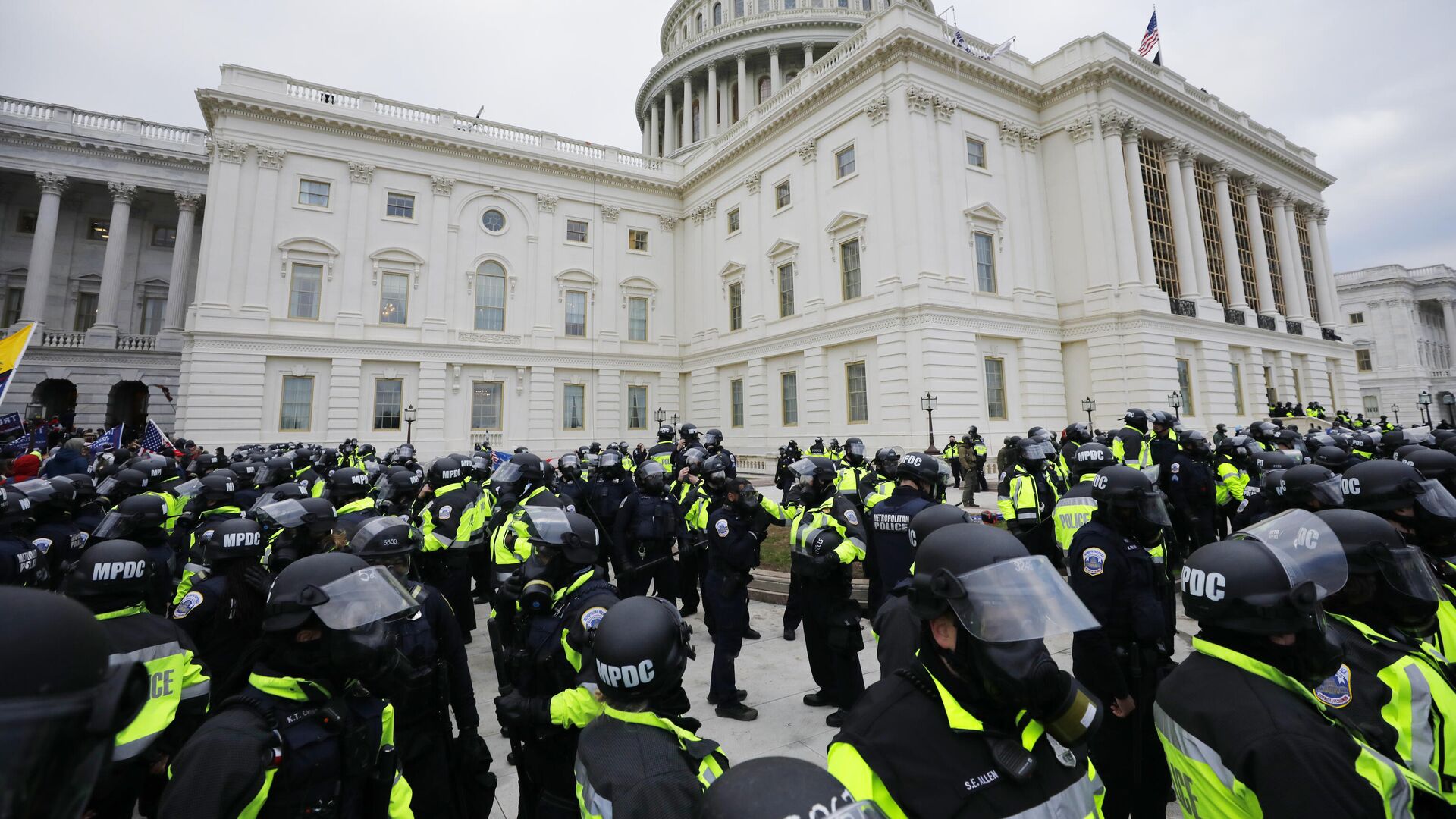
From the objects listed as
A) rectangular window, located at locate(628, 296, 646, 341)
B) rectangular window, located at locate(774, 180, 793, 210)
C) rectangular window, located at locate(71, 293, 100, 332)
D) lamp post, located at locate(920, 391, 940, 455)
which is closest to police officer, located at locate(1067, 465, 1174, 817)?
lamp post, located at locate(920, 391, 940, 455)

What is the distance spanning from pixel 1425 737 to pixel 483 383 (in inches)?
1151

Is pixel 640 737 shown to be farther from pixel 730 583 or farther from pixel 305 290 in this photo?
pixel 305 290

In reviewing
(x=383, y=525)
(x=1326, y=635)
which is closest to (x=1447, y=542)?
(x=1326, y=635)

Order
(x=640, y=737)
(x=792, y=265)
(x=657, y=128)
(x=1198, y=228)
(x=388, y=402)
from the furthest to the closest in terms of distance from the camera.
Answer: (x=657, y=128) → (x=792, y=265) → (x=1198, y=228) → (x=388, y=402) → (x=640, y=737)

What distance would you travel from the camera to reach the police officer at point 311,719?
1.87 m

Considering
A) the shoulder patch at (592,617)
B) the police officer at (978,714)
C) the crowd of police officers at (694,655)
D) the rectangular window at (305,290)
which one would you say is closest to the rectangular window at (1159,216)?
the crowd of police officers at (694,655)

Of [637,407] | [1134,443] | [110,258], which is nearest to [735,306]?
[637,407]

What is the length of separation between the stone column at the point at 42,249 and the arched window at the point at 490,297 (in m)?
19.9

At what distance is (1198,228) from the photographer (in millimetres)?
26125

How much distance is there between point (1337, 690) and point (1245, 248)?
37.0m

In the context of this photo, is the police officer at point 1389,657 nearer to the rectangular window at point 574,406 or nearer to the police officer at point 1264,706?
the police officer at point 1264,706

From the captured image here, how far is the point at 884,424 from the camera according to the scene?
848 inches

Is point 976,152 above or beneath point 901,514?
above

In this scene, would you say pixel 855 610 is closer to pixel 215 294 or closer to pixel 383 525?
pixel 383 525
